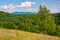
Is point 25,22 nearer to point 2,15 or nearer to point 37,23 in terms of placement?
point 37,23

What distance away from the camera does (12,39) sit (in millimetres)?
4238

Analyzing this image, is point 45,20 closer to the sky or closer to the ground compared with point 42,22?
closer to the sky

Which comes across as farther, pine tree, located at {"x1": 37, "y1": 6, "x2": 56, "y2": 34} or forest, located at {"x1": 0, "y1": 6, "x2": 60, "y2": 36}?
pine tree, located at {"x1": 37, "y1": 6, "x2": 56, "y2": 34}

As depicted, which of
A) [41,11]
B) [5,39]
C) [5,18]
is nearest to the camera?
[5,39]

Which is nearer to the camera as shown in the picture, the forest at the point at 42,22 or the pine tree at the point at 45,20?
the forest at the point at 42,22

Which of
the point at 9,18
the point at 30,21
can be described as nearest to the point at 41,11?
the point at 30,21

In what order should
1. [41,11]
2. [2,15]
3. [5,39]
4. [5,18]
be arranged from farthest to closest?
[41,11], [2,15], [5,18], [5,39]

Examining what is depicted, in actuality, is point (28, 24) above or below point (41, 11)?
below

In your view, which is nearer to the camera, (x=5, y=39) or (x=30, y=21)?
(x=5, y=39)

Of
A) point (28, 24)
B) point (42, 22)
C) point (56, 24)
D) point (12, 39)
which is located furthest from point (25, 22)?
point (12, 39)

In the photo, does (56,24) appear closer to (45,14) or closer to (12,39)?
(45,14)

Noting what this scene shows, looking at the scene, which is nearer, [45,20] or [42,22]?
[45,20]

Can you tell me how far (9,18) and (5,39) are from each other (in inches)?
877

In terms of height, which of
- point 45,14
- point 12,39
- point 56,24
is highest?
point 12,39
